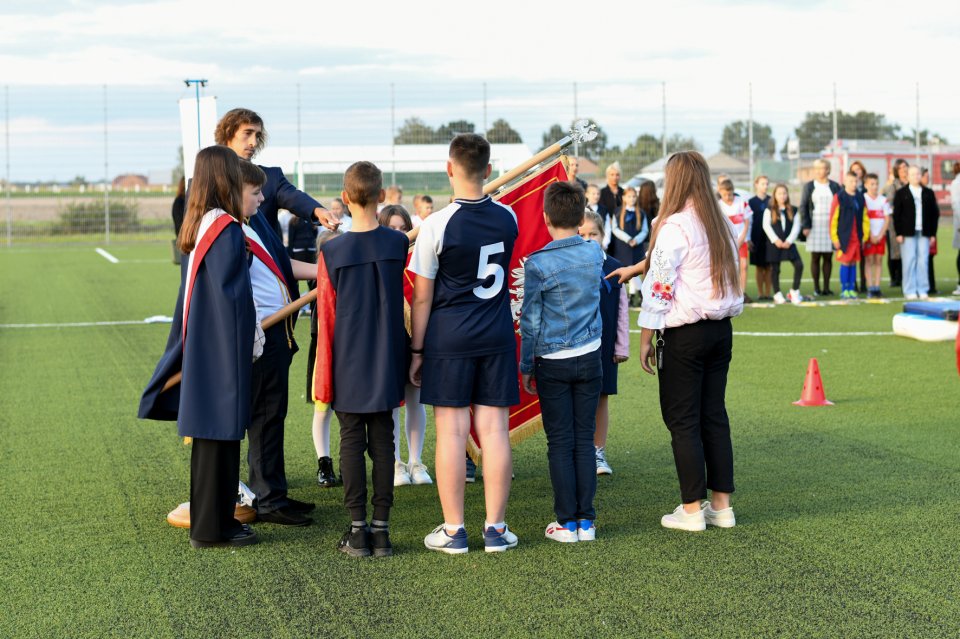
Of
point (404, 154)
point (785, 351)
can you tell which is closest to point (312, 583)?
point (785, 351)

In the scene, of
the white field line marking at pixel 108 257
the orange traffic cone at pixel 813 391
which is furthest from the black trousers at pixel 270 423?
the white field line marking at pixel 108 257

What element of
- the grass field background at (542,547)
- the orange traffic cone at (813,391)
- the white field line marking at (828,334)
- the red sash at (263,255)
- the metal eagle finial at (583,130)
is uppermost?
the metal eagle finial at (583,130)

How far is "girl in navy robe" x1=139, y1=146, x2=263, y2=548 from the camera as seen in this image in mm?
4941

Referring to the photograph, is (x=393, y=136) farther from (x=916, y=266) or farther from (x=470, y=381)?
(x=470, y=381)

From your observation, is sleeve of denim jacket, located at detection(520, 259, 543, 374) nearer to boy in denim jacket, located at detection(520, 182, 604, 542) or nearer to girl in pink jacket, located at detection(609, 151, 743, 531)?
boy in denim jacket, located at detection(520, 182, 604, 542)

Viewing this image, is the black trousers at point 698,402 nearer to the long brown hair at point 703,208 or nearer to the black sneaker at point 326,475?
the long brown hair at point 703,208

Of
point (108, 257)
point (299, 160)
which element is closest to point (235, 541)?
point (108, 257)

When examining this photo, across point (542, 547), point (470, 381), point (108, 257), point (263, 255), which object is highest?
point (108, 257)

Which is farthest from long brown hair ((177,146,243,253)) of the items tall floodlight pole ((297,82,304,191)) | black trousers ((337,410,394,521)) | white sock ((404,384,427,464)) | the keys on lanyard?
tall floodlight pole ((297,82,304,191))

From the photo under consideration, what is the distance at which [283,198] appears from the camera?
19.7 feet

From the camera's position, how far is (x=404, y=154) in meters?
31.2

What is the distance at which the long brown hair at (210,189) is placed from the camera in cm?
504

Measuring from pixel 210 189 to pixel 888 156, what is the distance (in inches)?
1248

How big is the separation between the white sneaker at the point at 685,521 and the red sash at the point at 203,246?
2463 millimetres
